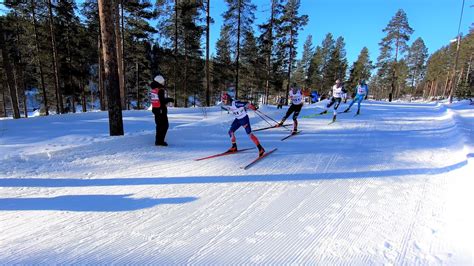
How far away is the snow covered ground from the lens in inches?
111

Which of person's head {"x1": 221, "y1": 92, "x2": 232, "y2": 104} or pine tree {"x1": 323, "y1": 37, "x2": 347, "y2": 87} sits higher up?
pine tree {"x1": 323, "y1": 37, "x2": 347, "y2": 87}

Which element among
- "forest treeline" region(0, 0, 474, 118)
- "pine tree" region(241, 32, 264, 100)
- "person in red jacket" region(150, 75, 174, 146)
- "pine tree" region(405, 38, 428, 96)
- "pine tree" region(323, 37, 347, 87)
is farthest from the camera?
"pine tree" region(405, 38, 428, 96)

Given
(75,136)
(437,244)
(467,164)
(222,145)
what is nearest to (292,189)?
(437,244)

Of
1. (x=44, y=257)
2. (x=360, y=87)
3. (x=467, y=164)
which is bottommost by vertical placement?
(x=44, y=257)

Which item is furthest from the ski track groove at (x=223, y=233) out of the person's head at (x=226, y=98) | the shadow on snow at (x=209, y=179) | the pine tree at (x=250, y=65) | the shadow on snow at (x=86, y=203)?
the pine tree at (x=250, y=65)

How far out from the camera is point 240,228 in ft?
10.8

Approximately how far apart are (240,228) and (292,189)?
1.61 metres

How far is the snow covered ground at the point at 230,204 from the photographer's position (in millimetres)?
2822

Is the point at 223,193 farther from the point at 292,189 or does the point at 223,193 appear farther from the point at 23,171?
the point at 23,171

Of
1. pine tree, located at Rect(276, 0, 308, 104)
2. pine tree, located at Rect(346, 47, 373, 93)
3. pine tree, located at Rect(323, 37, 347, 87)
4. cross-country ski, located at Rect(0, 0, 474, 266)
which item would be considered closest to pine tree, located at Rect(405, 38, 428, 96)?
pine tree, located at Rect(346, 47, 373, 93)

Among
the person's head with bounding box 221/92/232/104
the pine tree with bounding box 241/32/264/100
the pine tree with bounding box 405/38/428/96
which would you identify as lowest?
the person's head with bounding box 221/92/232/104

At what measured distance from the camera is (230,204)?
3.93 m

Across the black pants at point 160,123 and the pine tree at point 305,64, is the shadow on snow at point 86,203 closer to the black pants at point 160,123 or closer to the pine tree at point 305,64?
the black pants at point 160,123

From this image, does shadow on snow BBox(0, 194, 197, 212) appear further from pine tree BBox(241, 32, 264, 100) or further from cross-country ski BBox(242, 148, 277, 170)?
pine tree BBox(241, 32, 264, 100)
